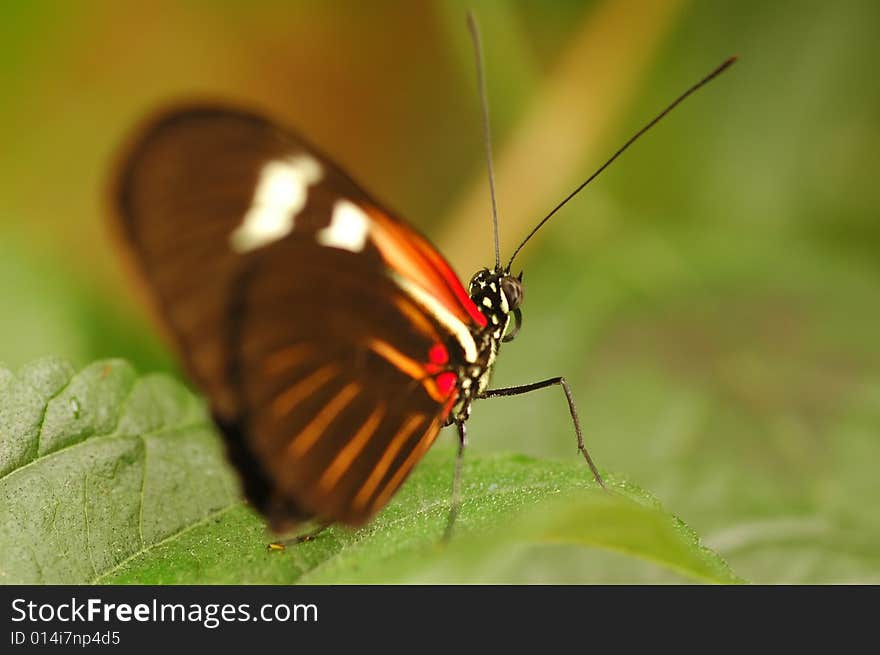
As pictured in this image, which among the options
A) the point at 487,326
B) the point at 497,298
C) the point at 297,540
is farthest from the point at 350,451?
the point at 497,298

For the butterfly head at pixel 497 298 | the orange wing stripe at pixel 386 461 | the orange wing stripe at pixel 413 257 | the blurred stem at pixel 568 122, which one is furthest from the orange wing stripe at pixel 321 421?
the blurred stem at pixel 568 122

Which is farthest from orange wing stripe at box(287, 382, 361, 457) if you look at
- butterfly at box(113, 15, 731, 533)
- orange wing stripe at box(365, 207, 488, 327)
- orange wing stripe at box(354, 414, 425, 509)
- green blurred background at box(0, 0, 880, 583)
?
green blurred background at box(0, 0, 880, 583)

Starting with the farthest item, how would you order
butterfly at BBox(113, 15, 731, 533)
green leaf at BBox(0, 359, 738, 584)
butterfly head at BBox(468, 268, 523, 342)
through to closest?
butterfly head at BBox(468, 268, 523, 342), butterfly at BBox(113, 15, 731, 533), green leaf at BBox(0, 359, 738, 584)

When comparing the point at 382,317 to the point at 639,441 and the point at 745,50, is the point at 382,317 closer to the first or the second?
the point at 639,441

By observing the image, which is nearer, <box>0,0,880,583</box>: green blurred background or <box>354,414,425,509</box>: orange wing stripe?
<box>354,414,425,509</box>: orange wing stripe

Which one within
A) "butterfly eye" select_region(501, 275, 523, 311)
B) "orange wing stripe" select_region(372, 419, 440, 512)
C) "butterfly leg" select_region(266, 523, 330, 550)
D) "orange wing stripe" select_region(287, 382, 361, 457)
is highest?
"butterfly eye" select_region(501, 275, 523, 311)

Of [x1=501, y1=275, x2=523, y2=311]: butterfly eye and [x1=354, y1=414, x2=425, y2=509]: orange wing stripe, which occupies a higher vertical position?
[x1=501, y1=275, x2=523, y2=311]: butterfly eye

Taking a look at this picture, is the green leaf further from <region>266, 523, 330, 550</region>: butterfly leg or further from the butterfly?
the butterfly

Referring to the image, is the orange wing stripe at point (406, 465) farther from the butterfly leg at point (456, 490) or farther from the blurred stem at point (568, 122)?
the blurred stem at point (568, 122)
